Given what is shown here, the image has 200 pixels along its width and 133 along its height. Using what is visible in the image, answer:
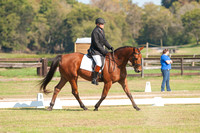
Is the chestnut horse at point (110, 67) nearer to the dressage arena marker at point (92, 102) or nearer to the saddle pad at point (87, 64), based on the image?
the saddle pad at point (87, 64)

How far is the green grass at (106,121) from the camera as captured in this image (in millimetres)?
7606

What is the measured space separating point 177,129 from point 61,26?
91.4m

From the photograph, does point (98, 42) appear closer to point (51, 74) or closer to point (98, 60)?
point (98, 60)

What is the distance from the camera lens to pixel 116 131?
24.2 ft

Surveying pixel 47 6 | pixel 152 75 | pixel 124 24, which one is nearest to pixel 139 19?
pixel 124 24

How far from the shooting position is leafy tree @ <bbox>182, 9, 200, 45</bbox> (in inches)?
3671

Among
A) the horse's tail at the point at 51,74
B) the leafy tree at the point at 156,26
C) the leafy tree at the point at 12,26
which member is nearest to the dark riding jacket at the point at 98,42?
the horse's tail at the point at 51,74

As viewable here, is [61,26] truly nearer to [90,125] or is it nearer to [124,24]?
[124,24]

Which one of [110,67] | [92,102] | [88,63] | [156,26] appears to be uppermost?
[156,26]

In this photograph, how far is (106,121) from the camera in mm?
8672

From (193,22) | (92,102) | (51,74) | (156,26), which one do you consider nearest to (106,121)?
(92,102)

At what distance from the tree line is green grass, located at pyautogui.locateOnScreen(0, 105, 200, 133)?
76421mm

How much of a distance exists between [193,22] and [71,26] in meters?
30.3

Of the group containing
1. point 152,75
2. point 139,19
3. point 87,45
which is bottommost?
point 152,75
